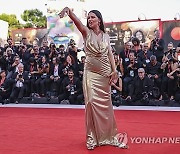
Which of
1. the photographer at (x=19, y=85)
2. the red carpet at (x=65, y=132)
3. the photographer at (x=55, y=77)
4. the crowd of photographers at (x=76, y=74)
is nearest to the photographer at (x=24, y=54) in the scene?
the crowd of photographers at (x=76, y=74)

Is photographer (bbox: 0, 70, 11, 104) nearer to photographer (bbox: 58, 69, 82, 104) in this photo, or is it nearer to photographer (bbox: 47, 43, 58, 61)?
photographer (bbox: 47, 43, 58, 61)

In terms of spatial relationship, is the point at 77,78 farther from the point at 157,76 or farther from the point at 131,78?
the point at 157,76

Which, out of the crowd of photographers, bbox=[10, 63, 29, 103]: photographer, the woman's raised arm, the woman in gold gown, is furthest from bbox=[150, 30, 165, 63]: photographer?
the woman's raised arm

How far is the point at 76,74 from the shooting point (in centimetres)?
895

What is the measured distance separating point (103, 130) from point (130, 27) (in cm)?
1009

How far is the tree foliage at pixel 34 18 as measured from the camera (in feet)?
156

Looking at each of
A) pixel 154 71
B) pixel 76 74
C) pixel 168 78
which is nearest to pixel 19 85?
pixel 76 74

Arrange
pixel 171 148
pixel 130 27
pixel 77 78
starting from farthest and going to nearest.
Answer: pixel 130 27
pixel 77 78
pixel 171 148

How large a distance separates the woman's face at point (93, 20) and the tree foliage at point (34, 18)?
4434cm

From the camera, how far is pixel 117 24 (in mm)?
13758

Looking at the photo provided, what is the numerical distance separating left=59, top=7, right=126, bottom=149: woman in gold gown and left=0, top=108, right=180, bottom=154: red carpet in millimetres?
171

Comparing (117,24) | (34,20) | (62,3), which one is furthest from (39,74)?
(34,20)

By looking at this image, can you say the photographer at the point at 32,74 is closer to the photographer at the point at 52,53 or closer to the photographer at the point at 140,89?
the photographer at the point at 52,53

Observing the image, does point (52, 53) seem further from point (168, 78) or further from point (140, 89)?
point (168, 78)
